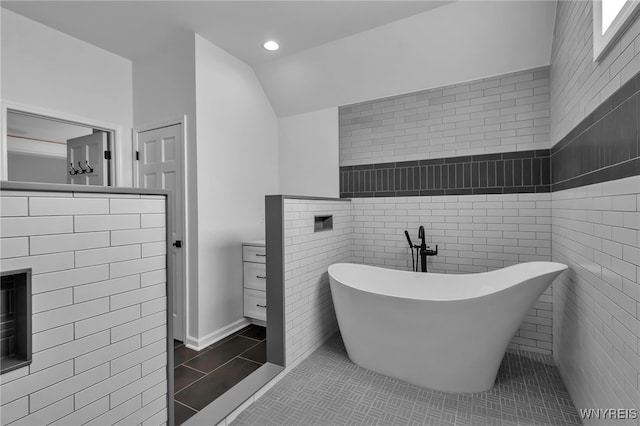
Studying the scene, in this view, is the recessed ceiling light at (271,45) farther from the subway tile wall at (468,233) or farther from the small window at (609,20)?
the small window at (609,20)

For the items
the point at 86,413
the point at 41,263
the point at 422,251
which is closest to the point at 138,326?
the point at 86,413

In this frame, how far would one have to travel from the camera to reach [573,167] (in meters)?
1.88

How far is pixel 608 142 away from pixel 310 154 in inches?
109

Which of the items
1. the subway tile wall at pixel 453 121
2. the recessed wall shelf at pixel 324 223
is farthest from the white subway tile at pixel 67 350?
the subway tile wall at pixel 453 121

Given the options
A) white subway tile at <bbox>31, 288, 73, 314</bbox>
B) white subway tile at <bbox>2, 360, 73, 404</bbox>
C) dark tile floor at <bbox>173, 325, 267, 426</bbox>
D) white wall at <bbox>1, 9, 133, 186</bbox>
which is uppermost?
white wall at <bbox>1, 9, 133, 186</bbox>

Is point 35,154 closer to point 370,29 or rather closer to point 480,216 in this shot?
point 370,29

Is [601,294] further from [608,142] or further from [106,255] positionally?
[106,255]

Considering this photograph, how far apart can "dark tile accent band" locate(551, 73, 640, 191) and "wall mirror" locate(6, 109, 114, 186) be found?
405cm

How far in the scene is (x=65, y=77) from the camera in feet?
9.59

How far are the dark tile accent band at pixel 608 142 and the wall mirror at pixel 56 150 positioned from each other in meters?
4.05

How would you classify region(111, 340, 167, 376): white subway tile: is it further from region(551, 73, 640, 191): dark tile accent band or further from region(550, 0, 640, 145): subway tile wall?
region(550, 0, 640, 145): subway tile wall

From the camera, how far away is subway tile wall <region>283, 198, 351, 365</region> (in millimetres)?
2395

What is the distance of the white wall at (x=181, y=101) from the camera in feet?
9.30

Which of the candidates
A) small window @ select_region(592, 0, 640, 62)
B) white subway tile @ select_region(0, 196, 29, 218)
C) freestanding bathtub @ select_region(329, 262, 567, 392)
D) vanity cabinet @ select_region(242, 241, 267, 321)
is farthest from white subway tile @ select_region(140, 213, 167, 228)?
small window @ select_region(592, 0, 640, 62)
